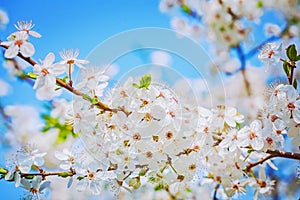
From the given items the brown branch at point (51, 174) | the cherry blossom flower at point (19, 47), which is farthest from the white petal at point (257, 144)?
the cherry blossom flower at point (19, 47)

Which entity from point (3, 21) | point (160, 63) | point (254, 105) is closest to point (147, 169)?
point (160, 63)

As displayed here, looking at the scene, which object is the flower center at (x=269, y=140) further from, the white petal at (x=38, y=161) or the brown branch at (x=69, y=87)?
the white petal at (x=38, y=161)

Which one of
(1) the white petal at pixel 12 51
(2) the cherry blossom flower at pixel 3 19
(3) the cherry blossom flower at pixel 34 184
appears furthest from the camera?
(2) the cherry blossom flower at pixel 3 19

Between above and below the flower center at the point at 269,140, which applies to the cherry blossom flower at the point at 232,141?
above

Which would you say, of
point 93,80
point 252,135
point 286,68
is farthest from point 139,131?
point 286,68

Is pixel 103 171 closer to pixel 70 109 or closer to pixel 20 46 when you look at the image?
pixel 70 109

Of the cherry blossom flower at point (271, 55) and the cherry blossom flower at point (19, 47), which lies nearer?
the cherry blossom flower at point (19, 47)

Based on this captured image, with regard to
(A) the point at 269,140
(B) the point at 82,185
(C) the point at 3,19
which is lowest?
(B) the point at 82,185

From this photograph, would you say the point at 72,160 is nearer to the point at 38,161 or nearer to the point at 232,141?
the point at 38,161
